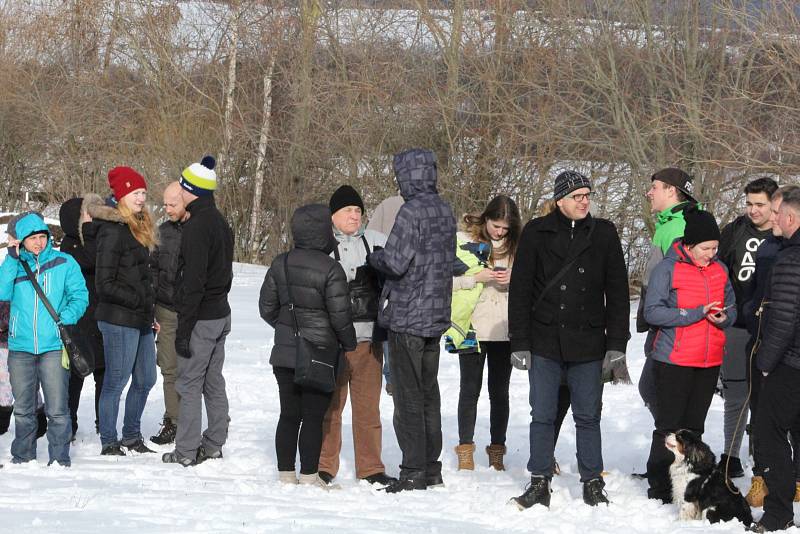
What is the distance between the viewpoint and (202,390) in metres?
7.40

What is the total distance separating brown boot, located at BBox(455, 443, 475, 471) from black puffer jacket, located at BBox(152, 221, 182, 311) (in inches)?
87.6

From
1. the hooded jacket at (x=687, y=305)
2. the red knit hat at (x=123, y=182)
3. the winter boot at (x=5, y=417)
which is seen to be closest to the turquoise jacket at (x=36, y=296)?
the red knit hat at (x=123, y=182)

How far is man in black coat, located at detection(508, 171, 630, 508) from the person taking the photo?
6223mm

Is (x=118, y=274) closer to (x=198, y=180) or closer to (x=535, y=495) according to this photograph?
(x=198, y=180)

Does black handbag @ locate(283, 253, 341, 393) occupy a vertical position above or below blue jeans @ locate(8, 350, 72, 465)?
above

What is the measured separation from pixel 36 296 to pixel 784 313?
14.7 ft

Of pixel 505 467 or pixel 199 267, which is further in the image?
pixel 505 467

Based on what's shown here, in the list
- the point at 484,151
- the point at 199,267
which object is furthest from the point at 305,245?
the point at 484,151

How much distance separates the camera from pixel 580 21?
1936 cm

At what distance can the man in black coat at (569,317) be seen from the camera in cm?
622

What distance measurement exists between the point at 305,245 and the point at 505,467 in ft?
7.24

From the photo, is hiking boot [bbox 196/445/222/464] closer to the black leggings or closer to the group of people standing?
the group of people standing

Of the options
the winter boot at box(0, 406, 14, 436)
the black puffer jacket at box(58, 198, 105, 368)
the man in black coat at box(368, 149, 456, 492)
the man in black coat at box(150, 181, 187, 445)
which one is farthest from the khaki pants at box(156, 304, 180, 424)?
the man in black coat at box(368, 149, 456, 492)

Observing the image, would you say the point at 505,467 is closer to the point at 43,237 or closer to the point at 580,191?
the point at 580,191
